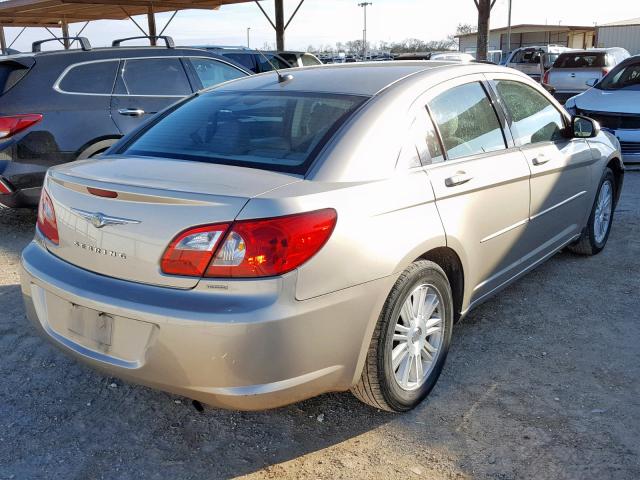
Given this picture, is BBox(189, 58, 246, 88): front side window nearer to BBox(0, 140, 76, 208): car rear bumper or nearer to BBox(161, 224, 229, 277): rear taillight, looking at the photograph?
BBox(0, 140, 76, 208): car rear bumper

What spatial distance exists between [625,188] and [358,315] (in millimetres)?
6147

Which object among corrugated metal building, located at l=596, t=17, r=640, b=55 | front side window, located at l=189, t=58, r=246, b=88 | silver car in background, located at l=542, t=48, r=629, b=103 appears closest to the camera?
front side window, located at l=189, t=58, r=246, b=88

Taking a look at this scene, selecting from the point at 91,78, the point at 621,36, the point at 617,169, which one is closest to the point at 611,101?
the point at 617,169

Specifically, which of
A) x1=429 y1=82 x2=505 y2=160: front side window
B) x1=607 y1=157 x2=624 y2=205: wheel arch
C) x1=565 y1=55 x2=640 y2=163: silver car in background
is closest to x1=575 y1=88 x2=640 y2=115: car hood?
x1=565 y1=55 x2=640 y2=163: silver car in background

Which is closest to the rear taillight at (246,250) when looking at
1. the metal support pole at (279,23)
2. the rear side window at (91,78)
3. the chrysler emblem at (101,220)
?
the chrysler emblem at (101,220)

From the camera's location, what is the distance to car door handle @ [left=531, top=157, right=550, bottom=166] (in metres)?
3.74

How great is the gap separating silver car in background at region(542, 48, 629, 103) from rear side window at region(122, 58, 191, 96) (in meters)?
11.6

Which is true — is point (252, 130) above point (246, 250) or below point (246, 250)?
above

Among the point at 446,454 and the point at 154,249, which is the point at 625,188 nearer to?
the point at 446,454

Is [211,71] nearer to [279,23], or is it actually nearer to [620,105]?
[620,105]

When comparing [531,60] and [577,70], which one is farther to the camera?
[531,60]

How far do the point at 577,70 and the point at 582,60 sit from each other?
26.5 inches

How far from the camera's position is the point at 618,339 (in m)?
3.61

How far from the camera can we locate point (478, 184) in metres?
3.18
